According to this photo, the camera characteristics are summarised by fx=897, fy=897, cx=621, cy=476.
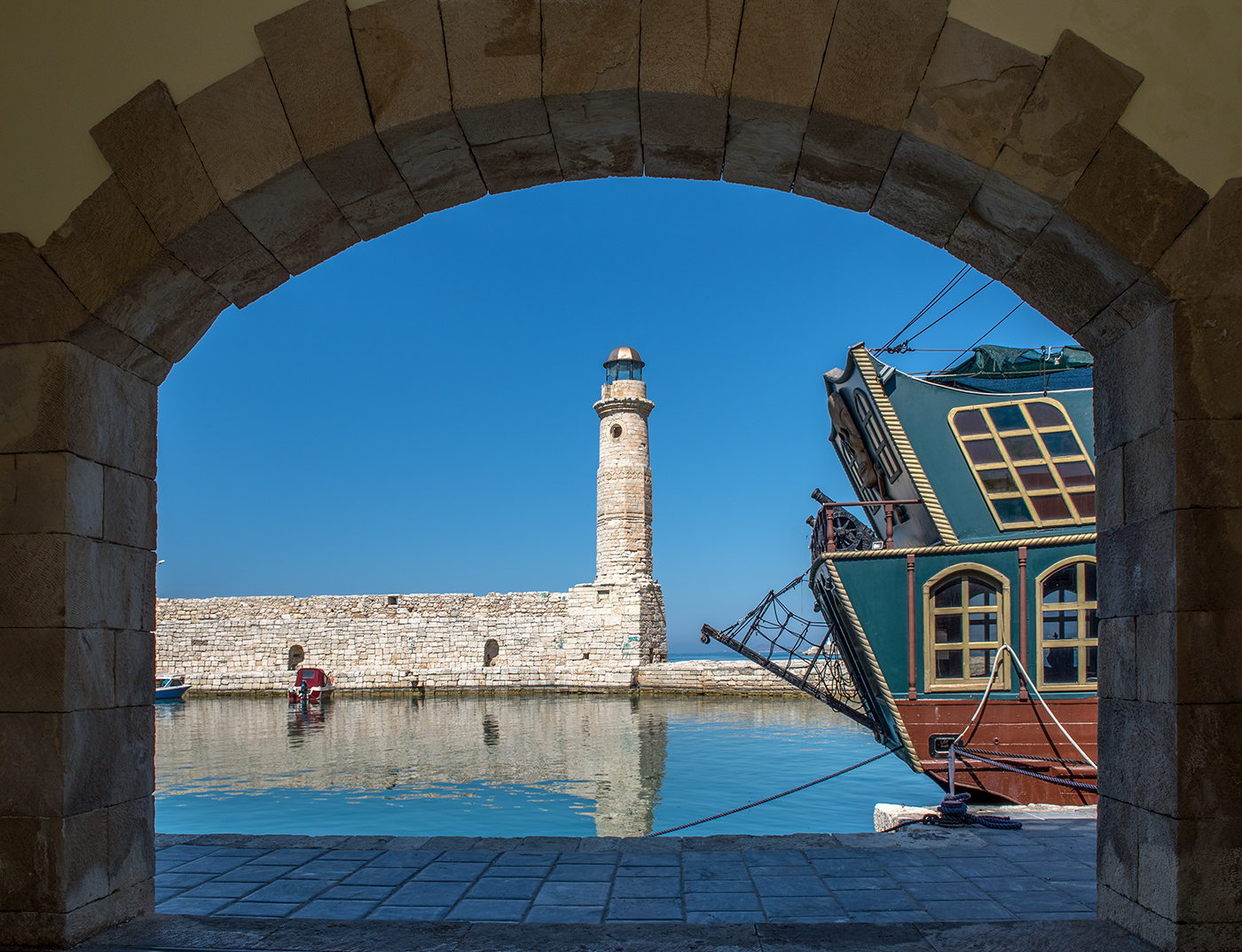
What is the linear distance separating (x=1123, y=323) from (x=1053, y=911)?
6.37 ft

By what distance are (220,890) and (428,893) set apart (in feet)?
2.62

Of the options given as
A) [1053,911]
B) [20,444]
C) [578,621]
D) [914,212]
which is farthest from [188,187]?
[578,621]

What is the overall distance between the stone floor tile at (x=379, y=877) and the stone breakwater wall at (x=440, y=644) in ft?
69.4

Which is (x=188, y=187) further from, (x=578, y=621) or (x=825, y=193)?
(x=578, y=621)

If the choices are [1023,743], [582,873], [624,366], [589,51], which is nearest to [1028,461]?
[1023,743]

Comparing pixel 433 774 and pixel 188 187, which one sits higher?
pixel 188 187

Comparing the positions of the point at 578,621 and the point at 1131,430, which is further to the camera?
the point at 578,621

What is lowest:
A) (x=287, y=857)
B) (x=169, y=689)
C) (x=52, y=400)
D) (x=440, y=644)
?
(x=169, y=689)

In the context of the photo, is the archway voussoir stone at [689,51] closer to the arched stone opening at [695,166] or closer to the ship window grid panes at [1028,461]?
the arched stone opening at [695,166]

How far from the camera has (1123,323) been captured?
280cm

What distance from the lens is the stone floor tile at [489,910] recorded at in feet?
9.92

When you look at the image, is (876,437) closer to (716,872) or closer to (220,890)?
(716,872)

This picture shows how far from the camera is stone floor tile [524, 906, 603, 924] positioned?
2994 mm

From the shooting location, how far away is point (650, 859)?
3828 millimetres
